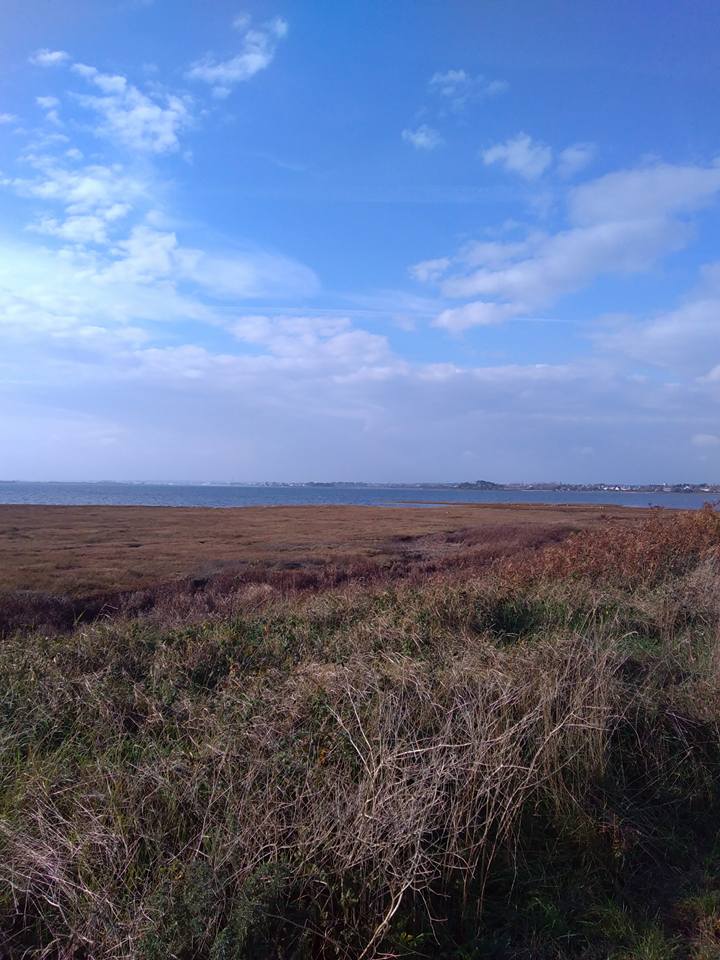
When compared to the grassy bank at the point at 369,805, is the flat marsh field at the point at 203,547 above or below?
below

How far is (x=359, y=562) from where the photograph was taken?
73.5 feet

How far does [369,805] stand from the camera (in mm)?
3963

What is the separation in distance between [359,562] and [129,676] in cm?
1604

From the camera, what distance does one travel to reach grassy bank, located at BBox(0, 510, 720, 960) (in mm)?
3482

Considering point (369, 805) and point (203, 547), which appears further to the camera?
point (203, 547)

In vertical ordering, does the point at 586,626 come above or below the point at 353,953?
above

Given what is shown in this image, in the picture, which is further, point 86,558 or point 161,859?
point 86,558

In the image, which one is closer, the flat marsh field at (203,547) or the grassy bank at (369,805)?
the grassy bank at (369,805)

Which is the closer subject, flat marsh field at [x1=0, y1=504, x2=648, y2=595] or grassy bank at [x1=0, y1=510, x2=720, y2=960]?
grassy bank at [x1=0, y1=510, x2=720, y2=960]

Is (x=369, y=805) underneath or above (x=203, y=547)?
above

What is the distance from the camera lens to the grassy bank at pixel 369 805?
348 cm

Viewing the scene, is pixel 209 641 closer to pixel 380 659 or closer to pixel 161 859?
pixel 380 659

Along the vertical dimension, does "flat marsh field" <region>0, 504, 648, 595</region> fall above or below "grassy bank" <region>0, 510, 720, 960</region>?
below

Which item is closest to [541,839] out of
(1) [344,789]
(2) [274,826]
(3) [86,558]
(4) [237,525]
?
(1) [344,789]
